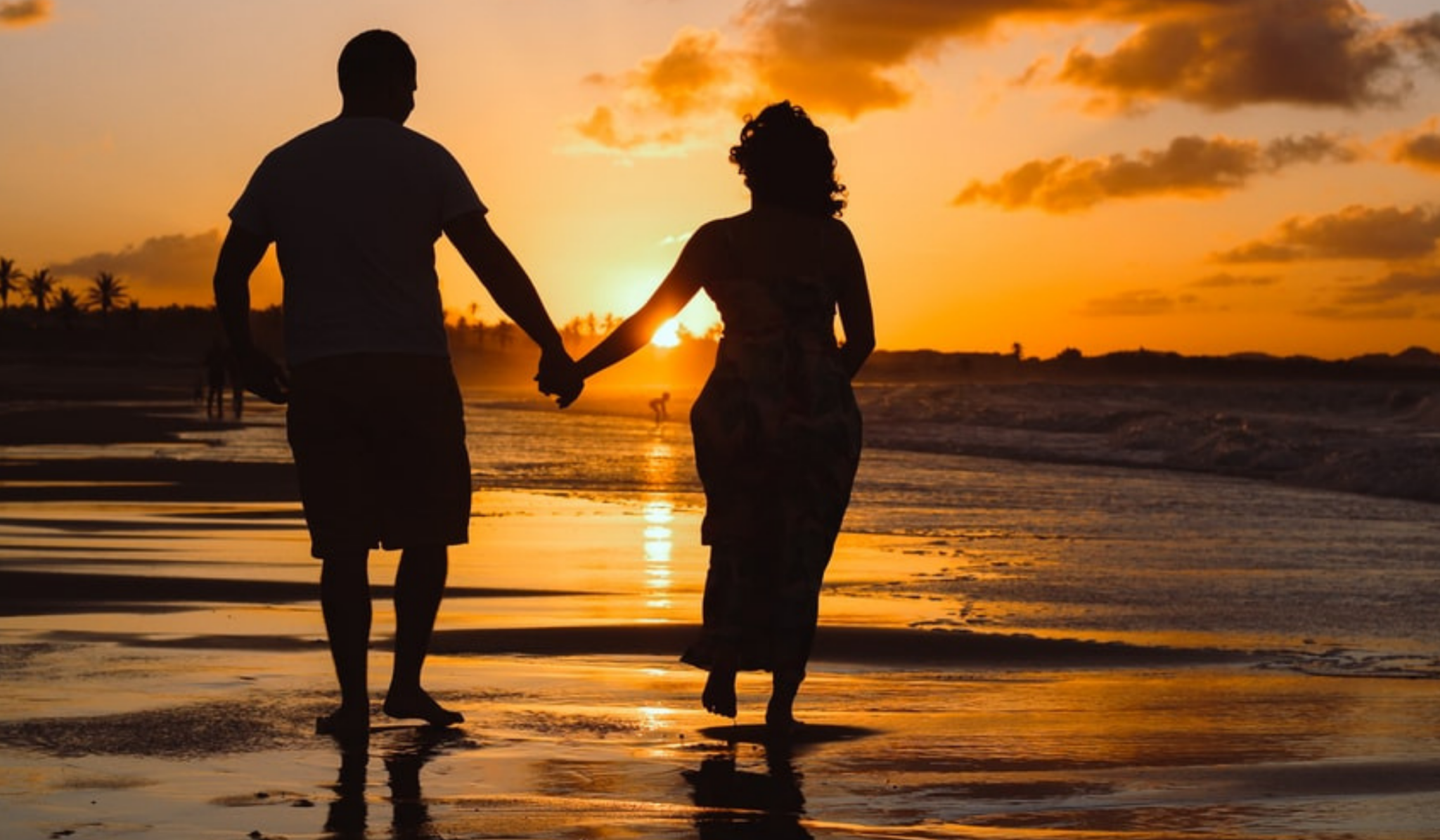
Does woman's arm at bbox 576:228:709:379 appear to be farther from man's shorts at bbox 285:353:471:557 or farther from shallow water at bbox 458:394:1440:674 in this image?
shallow water at bbox 458:394:1440:674

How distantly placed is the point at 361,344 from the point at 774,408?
116 centimetres

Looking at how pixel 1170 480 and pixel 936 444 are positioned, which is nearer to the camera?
pixel 1170 480

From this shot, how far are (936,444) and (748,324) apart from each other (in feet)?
85.1

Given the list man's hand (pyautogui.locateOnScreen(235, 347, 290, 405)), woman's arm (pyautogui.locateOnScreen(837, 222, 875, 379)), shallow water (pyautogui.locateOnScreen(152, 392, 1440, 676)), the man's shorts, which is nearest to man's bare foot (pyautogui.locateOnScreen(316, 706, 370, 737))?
the man's shorts

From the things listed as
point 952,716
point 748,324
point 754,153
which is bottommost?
point 952,716

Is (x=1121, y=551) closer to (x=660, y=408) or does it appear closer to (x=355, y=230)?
(x=355, y=230)

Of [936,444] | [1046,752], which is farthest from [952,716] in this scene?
[936,444]

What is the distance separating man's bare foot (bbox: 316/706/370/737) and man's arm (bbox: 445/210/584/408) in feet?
3.48

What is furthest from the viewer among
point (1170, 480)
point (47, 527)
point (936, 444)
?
point (936, 444)

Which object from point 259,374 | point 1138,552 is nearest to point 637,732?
point 259,374

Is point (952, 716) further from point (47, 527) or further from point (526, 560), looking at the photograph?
point (47, 527)

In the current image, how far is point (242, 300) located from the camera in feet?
17.1

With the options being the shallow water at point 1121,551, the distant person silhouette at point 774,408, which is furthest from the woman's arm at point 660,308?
the shallow water at point 1121,551

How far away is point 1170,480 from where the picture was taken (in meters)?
21.8
